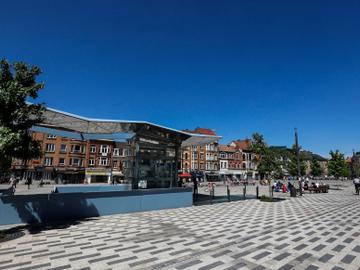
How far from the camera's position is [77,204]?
10.9 meters

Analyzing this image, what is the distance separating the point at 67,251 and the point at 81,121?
25.0 feet

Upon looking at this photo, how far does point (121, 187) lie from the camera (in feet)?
58.2

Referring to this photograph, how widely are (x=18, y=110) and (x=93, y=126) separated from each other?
5.80m

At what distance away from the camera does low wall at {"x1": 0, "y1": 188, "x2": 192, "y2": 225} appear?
364 inches

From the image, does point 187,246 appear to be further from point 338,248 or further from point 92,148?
point 92,148

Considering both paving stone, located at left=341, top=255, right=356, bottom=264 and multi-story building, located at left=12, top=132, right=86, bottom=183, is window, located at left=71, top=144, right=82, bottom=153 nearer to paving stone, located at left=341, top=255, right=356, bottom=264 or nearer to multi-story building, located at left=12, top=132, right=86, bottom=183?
multi-story building, located at left=12, top=132, right=86, bottom=183

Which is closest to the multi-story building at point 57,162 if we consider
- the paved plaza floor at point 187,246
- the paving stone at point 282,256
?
the paved plaza floor at point 187,246

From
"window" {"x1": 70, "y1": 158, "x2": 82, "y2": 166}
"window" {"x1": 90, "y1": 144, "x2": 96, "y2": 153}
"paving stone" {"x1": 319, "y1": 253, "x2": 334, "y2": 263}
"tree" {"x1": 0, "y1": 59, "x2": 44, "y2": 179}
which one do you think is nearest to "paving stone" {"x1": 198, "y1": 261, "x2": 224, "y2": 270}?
"paving stone" {"x1": 319, "y1": 253, "x2": 334, "y2": 263}

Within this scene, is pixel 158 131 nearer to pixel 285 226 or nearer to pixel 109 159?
pixel 285 226

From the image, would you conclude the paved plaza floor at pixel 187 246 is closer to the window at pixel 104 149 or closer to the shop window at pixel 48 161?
the shop window at pixel 48 161

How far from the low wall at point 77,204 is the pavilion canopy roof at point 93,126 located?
3672 millimetres

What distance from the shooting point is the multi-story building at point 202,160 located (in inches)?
2480

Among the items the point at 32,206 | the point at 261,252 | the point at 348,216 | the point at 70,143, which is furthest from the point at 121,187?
the point at 70,143

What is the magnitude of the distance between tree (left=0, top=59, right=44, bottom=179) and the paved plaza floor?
2850mm
